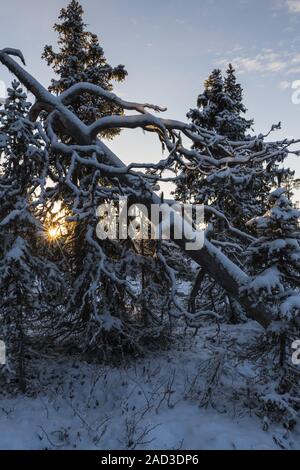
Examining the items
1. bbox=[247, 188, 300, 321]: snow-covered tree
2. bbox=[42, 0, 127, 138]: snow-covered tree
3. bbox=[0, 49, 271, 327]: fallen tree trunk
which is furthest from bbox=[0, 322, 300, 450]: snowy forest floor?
bbox=[42, 0, 127, 138]: snow-covered tree

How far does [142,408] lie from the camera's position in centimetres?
721

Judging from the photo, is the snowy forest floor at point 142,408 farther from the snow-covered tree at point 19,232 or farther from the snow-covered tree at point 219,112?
the snow-covered tree at point 219,112

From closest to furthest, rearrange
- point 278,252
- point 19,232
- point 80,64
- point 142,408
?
1. point 278,252
2. point 142,408
3. point 19,232
4. point 80,64

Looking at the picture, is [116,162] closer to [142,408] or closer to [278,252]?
[278,252]

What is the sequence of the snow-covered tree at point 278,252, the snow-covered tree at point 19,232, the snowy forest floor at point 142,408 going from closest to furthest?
the snowy forest floor at point 142,408, the snow-covered tree at point 278,252, the snow-covered tree at point 19,232

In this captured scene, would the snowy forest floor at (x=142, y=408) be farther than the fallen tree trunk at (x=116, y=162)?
No

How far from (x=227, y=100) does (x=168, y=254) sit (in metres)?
8.17

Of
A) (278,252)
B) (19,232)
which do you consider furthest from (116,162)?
(278,252)

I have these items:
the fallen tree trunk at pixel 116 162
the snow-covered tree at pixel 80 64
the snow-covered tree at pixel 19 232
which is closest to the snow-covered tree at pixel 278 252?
the fallen tree trunk at pixel 116 162

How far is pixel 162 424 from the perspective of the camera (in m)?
6.61

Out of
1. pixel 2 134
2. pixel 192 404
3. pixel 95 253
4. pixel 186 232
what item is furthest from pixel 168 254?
pixel 2 134

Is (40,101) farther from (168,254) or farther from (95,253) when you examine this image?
(168,254)

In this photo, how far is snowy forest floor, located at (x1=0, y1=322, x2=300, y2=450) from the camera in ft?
20.4

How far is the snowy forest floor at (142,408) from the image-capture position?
6215 millimetres
